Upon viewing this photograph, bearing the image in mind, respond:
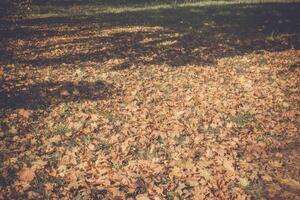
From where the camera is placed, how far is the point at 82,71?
30.4 feet

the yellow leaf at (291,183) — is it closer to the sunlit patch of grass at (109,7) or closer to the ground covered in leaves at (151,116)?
the ground covered in leaves at (151,116)

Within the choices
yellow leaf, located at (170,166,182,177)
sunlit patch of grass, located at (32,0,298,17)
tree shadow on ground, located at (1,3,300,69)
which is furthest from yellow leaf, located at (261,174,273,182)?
sunlit patch of grass, located at (32,0,298,17)

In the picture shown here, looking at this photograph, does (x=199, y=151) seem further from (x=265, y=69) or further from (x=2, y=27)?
(x=2, y=27)

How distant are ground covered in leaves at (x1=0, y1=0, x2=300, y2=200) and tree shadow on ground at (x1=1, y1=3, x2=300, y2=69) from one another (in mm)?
88

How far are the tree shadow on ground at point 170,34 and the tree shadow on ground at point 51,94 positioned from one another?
1744 millimetres

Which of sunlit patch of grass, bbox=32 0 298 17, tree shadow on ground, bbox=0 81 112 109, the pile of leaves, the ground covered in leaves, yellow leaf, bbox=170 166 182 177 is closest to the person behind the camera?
the ground covered in leaves

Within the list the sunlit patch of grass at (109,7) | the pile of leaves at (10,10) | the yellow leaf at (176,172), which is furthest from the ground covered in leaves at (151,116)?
the sunlit patch of grass at (109,7)

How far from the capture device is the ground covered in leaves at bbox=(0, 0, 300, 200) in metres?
4.69

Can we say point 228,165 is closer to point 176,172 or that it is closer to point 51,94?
point 176,172

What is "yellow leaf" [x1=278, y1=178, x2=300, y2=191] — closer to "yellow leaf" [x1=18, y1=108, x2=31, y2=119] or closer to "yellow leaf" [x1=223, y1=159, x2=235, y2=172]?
"yellow leaf" [x1=223, y1=159, x2=235, y2=172]

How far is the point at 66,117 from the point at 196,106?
2.99 meters

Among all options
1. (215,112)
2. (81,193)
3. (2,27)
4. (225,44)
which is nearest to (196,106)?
(215,112)

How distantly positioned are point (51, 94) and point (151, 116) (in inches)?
109

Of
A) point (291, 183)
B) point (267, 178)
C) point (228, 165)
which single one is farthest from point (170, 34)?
point (291, 183)
